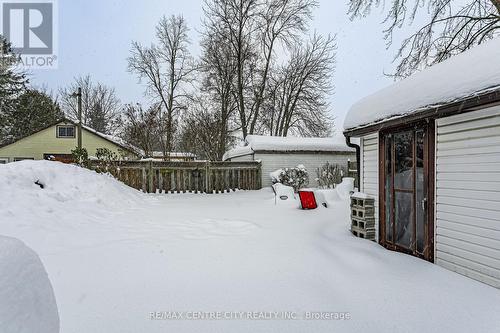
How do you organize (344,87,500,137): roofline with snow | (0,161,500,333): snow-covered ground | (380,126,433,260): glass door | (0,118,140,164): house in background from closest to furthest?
(0,161,500,333): snow-covered ground
(344,87,500,137): roofline with snow
(380,126,433,260): glass door
(0,118,140,164): house in background

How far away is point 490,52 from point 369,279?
110 inches

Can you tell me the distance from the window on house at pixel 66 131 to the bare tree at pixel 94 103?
6962 mm

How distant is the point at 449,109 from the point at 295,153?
10.1 meters

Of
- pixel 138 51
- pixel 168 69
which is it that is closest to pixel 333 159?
pixel 168 69

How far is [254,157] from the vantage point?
1284 cm

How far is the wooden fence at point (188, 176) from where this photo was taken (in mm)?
10445

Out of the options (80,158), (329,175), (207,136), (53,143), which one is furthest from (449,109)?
(53,143)

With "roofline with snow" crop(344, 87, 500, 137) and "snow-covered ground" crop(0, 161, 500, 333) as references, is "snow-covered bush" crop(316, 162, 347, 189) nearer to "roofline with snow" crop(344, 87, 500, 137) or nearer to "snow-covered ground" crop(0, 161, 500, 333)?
"snow-covered ground" crop(0, 161, 500, 333)

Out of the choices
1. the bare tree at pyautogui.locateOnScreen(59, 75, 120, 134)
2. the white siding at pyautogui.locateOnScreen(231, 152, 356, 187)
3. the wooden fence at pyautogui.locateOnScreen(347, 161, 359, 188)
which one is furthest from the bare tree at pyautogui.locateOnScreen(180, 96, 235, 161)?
the bare tree at pyautogui.locateOnScreen(59, 75, 120, 134)

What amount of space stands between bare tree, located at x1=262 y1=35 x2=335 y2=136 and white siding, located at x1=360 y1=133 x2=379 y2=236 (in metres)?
15.5

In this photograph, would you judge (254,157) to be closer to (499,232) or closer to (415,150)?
(415,150)

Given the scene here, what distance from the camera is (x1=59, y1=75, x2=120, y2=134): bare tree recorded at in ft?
93.8

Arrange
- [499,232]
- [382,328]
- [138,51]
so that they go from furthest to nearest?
1. [138,51]
2. [499,232]
3. [382,328]

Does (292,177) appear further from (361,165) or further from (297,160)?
(361,165)
